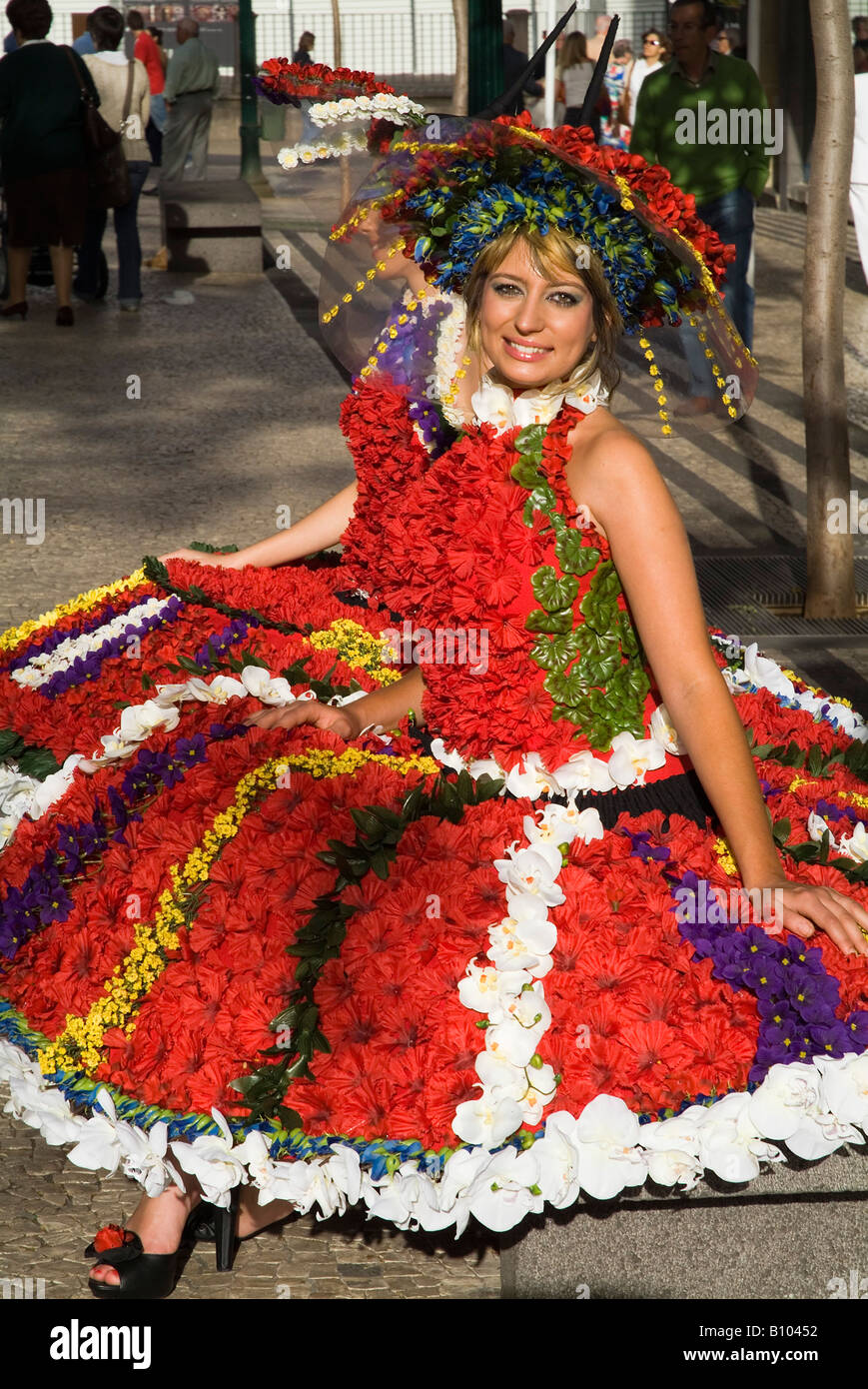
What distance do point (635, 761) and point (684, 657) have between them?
290 mm

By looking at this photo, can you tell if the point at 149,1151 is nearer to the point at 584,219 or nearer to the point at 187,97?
the point at 584,219

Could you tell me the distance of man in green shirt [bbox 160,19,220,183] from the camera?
15.6 m

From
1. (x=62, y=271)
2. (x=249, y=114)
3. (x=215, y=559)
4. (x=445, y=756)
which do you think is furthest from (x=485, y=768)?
(x=249, y=114)

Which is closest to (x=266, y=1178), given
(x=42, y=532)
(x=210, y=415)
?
(x=42, y=532)

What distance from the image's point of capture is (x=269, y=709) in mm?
3088

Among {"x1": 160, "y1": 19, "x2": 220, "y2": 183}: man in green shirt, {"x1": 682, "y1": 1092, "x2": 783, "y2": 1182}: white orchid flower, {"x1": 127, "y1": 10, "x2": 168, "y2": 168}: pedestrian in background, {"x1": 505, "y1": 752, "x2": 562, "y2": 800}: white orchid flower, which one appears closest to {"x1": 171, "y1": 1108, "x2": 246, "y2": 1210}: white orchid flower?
{"x1": 682, "y1": 1092, "x2": 783, "y2": 1182}: white orchid flower

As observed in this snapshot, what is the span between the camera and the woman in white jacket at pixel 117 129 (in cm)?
1141

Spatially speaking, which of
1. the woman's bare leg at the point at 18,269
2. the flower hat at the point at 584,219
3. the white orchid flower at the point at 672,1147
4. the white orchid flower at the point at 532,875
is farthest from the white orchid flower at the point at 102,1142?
the woman's bare leg at the point at 18,269

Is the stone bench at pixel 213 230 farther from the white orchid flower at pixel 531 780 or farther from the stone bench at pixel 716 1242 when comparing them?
the stone bench at pixel 716 1242

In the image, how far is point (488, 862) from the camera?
2514mm

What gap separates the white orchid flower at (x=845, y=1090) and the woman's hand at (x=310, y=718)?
117 centimetres

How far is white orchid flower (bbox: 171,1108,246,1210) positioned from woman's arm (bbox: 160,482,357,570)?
2.11 meters
